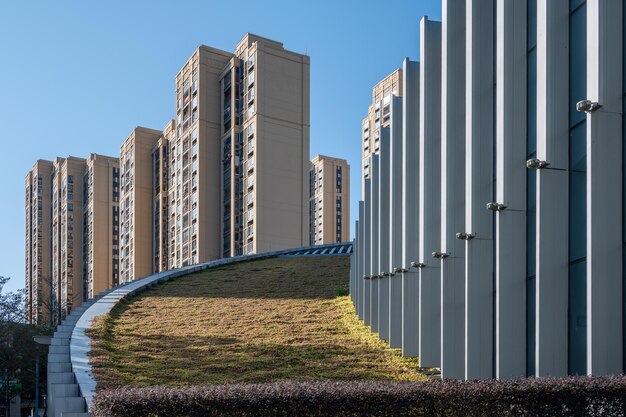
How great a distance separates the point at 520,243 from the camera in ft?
42.9

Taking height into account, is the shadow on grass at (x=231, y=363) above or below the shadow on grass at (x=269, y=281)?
below

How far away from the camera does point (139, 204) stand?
90875 millimetres

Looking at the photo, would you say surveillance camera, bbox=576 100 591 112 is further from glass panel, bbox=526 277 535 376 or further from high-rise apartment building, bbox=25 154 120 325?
high-rise apartment building, bbox=25 154 120 325

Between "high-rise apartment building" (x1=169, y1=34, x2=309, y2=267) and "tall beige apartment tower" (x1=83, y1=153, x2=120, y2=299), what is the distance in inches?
991

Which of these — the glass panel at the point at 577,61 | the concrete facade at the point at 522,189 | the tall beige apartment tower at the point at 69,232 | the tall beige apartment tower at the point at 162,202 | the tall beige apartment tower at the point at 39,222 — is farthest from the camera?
the tall beige apartment tower at the point at 39,222

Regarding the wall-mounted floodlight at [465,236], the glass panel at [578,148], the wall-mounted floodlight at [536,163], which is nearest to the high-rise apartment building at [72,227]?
the wall-mounted floodlight at [465,236]

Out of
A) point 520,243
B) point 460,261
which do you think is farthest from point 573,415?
point 460,261

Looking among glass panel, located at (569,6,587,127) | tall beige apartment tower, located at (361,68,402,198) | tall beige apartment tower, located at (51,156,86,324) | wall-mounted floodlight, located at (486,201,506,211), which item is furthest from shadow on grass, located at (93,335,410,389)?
tall beige apartment tower, located at (51,156,86,324)

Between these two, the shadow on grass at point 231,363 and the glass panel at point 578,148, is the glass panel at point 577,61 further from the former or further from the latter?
the shadow on grass at point 231,363

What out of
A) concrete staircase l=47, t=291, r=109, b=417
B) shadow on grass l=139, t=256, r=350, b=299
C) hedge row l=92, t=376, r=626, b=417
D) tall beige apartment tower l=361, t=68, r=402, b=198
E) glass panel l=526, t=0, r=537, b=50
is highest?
tall beige apartment tower l=361, t=68, r=402, b=198

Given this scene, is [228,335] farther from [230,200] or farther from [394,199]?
[230,200]

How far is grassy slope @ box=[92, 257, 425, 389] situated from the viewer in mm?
15688

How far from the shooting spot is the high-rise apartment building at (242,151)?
6844cm

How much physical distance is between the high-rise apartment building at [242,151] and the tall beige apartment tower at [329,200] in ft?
141
